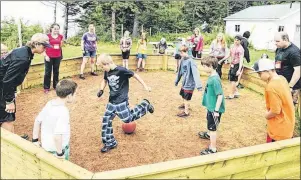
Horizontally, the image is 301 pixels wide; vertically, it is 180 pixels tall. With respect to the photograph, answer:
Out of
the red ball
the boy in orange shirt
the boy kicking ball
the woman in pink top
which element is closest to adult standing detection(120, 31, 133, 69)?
the woman in pink top

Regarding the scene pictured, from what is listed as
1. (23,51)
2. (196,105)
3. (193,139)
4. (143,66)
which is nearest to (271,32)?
(143,66)

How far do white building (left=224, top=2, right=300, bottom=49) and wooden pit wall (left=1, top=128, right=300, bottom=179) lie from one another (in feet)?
87.7

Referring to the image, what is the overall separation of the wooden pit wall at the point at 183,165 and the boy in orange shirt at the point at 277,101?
459 millimetres

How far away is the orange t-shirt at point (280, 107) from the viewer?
3.44 m

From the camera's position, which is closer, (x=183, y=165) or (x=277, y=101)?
(x=183, y=165)

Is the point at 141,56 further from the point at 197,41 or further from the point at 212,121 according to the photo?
the point at 212,121

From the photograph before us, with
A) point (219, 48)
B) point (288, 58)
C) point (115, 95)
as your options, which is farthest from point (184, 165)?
point (219, 48)

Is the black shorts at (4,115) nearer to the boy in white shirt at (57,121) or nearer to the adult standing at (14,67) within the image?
the adult standing at (14,67)

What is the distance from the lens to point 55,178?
2766 mm

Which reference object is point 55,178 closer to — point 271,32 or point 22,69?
point 22,69

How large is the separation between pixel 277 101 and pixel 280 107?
0.10 meters

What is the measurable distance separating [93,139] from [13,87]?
185 cm

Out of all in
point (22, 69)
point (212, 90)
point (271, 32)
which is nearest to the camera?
point (22, 69)

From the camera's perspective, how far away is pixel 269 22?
29.7m
